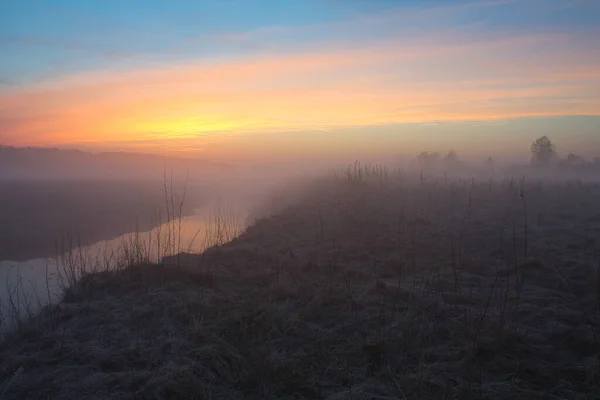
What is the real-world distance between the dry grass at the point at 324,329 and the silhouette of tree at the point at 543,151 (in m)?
47.4

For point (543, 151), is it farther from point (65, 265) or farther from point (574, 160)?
point (65, 265)

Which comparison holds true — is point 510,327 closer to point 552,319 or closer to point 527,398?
point 552,319

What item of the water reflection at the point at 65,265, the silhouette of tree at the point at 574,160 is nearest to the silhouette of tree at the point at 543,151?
the silhouette of tree at the point at 574,160

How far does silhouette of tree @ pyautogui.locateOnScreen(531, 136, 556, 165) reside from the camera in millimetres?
52375

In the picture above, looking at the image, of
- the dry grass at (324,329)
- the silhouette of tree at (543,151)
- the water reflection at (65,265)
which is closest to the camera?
the dry grass at (324,329)

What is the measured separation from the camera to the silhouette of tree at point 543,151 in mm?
52375

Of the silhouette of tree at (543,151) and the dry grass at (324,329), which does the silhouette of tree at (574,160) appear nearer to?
the silhouette of tree at (543,151)

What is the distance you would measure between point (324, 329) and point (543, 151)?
55275 mm

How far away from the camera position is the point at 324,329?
20.7 ft

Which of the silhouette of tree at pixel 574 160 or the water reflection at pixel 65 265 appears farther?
the silhouette of tree at pixel 574 160

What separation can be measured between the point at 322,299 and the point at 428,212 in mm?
10611

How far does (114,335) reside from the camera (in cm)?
620

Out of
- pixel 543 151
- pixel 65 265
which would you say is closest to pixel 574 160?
pixel 543 151

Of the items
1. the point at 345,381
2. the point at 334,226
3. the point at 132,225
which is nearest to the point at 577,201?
the point at 334,226
